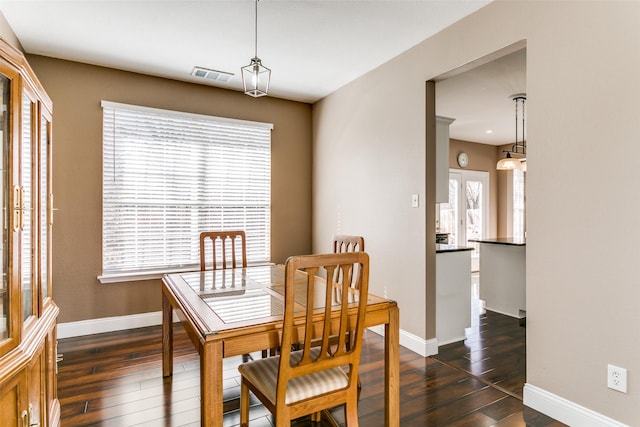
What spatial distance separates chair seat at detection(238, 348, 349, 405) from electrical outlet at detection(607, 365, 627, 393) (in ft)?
4.62

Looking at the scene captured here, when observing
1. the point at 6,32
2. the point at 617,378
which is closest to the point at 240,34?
the point at 6,32

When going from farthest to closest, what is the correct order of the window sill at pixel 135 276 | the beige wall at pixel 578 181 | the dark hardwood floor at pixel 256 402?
the window sill at pixel 135 276, the dark hardwood floor at pixel 256 402, the beige wall at pixel 578 181

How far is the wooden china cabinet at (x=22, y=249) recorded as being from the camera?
132cm

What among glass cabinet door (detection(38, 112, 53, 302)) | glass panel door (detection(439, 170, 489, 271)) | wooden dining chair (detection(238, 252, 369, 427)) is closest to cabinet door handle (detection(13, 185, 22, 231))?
glass cabinet door (detection(38, 112, 53, 302))

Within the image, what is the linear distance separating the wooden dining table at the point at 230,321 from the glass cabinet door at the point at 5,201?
0.69 m

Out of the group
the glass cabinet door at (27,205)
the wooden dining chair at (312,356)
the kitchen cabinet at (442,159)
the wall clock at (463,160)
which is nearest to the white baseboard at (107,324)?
the glass cabinet door at (27,205)

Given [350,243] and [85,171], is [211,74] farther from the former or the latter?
[350,243]

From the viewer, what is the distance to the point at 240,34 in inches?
116

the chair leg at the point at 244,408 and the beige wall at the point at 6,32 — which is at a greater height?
the beige wall at the point at 6,32

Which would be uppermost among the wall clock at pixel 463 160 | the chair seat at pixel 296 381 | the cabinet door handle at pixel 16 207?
the wall clock at pixel 463 160

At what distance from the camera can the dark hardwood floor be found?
6.99 feet

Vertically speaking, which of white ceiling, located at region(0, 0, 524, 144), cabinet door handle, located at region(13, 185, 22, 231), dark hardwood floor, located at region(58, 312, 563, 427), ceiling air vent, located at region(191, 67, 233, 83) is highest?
white ceiling, located at region(0, 0, 524, 144)

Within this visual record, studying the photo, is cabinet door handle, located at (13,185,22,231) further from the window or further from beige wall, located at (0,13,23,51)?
the window

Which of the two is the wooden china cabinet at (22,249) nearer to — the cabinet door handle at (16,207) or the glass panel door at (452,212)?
the cabinet door handle at (16,207)
